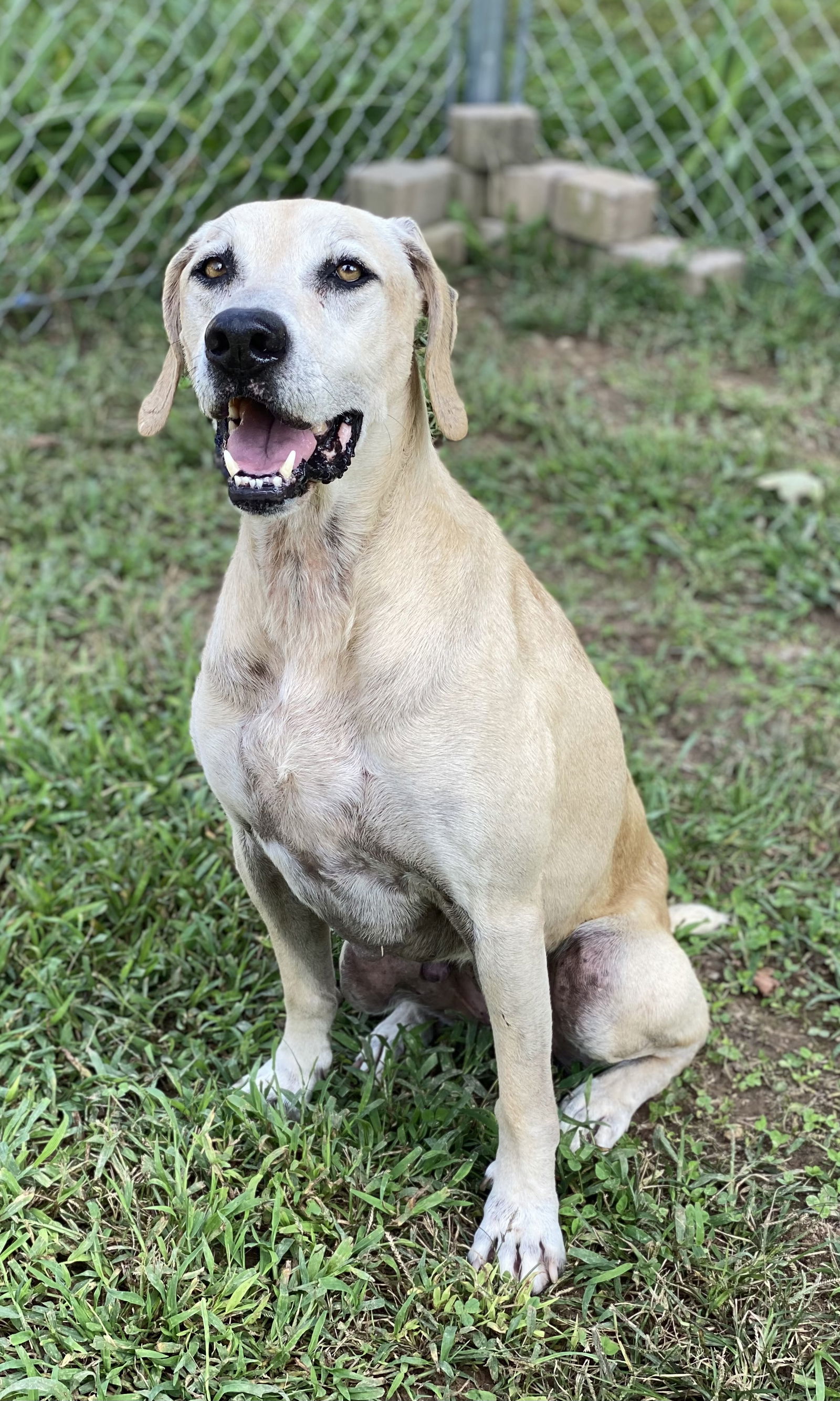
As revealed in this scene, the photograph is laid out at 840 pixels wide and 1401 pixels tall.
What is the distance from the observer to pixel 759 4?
21.3 feet

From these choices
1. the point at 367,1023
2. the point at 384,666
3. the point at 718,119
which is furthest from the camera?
the point at 718,119

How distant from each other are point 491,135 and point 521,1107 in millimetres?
5338

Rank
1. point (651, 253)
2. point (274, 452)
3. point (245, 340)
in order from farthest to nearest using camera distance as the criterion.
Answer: point (651, 253), point (274, 452), point (245, 340)

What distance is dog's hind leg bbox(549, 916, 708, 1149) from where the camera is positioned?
266 cm

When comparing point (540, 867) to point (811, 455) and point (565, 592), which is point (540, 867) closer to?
point (565, 592)

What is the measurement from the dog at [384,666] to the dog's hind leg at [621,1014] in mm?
15

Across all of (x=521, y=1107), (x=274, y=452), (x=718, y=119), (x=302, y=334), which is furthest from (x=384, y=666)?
(x=718, y=119)

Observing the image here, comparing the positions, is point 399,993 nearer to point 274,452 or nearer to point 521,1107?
point 521,1107

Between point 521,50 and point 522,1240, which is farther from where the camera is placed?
point 521,50

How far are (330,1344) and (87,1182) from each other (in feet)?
1.92

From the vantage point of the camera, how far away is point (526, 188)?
254 inches

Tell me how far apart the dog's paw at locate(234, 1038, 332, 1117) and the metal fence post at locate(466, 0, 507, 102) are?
538 centimetres

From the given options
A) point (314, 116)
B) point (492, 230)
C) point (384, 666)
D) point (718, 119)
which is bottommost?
point (492, 230)

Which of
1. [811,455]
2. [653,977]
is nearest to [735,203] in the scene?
[811,455]
